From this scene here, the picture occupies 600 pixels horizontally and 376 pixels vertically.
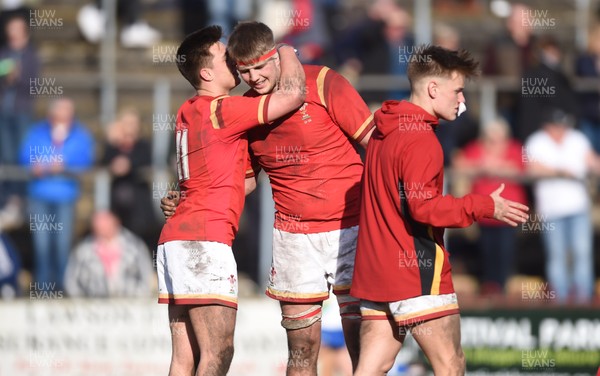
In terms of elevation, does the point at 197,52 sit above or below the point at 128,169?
above

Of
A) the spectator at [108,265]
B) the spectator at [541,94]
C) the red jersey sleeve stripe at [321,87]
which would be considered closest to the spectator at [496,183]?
the spectator at [541,94]

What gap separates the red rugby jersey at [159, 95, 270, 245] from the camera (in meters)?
6.86

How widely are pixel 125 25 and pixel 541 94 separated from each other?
18.6 ft

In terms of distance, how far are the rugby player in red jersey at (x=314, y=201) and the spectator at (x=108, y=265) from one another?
512 centimetres

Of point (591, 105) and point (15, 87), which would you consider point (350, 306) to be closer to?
point (591, 105)

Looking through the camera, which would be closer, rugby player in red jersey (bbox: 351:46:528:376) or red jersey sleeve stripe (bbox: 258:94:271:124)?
rugby player in red jersey (bbox: 351:46:528:376)

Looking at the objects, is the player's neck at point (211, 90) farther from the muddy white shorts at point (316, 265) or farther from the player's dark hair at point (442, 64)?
the player's dark hair at point (442, 64)

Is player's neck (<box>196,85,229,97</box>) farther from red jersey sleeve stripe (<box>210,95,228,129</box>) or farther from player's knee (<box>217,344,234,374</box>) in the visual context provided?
player's knee (<box>217,344,234,374</box>)

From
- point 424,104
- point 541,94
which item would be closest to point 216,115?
point 424,104

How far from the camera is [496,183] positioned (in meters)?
12.3

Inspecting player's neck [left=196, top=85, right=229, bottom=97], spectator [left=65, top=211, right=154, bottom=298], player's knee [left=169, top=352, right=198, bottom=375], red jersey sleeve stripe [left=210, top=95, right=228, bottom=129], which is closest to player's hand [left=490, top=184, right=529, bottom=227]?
red jersey sleeve stripe [left=210, top=95, right=228, bottom=129]

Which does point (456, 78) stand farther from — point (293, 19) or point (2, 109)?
point (2, 109)

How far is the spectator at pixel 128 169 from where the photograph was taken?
41.3 ft

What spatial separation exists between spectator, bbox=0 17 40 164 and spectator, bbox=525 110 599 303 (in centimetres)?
578
